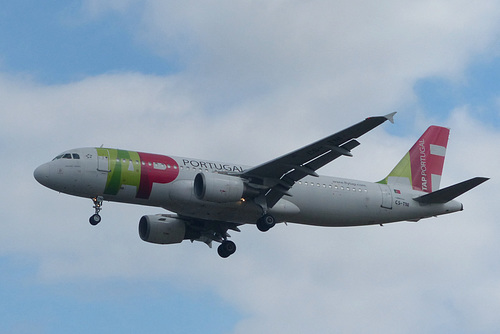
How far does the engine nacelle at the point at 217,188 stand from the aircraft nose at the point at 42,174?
6953mm

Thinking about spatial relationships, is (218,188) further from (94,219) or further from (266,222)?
(94,219)

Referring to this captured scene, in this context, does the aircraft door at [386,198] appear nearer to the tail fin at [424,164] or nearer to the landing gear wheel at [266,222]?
the tail fin at [424,164]

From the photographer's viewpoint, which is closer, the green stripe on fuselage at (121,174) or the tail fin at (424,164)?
the green stripe on fuselage at (121,174)

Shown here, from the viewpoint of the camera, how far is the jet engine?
4562cm

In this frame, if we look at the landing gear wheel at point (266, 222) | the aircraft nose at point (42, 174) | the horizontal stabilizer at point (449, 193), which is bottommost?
the landing gear wheel at point (266, 222)

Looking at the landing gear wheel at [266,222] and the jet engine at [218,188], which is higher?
the jet engine at [218,188]

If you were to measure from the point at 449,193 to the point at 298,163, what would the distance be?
9137mm

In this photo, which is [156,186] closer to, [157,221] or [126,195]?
[126,195]

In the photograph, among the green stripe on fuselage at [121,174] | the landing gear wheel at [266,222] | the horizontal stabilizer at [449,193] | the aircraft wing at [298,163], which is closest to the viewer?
the aircraft wing at [298,163]

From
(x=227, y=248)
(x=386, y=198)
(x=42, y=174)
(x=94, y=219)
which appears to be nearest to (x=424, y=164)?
(x=386, y=198)

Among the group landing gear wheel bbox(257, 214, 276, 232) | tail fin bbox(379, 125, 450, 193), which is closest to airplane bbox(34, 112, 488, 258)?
landing gear wheel bbox(257, 214, 276, 232)

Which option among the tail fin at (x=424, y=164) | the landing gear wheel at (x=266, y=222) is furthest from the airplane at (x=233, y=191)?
the tail fin at (x=424, y=164)

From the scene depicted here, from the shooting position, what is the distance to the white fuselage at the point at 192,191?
150ft

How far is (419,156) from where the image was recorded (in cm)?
5541
